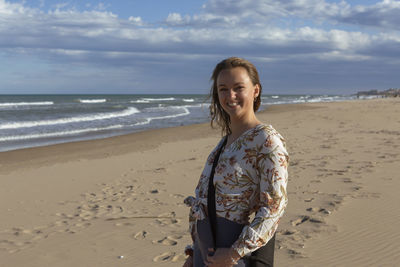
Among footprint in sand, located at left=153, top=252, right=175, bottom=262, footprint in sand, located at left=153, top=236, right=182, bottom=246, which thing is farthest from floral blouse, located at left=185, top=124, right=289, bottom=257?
footprint in sand, located at left=153, top=236, right=182, bottom=246

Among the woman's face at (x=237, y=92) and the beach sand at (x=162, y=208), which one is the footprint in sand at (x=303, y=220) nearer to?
the beach sand at (x=162, y=208)

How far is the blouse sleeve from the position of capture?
1633 mm

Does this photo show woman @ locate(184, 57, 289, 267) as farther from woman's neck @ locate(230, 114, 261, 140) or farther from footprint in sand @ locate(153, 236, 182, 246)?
footprint in sand @ locate(153, 236, 182, 246)

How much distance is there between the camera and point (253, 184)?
5.63 feet

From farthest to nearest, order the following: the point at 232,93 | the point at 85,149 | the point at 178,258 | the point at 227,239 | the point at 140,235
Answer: the point at 85,149 → the point at 140,235 → the point at 178,258 → the point at 232,93 → the point at 227,239

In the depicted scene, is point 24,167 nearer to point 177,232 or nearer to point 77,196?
point 77,196

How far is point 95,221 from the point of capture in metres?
5.57

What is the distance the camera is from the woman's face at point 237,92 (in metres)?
1.85

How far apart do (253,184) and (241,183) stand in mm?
51

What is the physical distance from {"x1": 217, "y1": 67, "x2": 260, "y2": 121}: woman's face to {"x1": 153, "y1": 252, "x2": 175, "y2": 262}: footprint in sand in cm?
278

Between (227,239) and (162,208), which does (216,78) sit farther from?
(162,208)

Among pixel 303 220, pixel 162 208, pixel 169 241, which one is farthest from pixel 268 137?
pixel 162 208

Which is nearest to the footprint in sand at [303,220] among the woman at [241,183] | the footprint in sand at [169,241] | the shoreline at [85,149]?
the footprint in sand at [169,241]

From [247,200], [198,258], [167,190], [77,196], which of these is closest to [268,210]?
[247,200]
